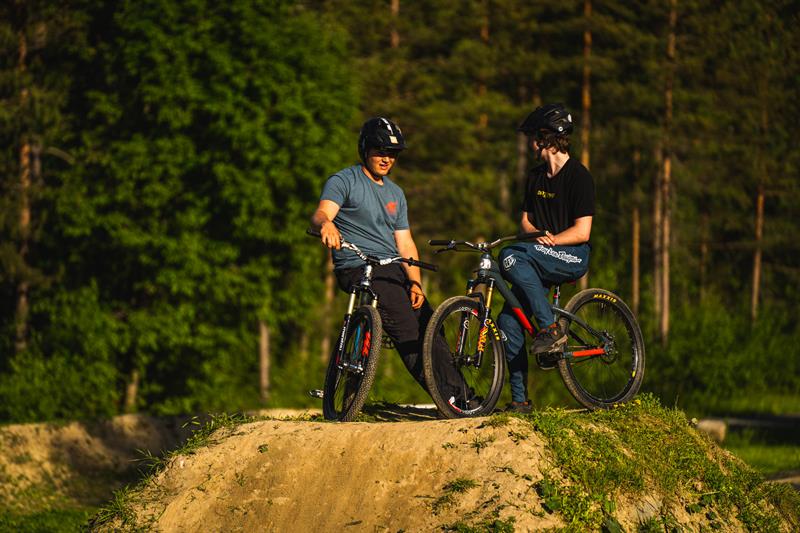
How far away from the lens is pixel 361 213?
30.9 feet

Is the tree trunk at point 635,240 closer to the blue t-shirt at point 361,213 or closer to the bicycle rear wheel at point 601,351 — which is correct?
the bicycle rear wheel at point 601,351

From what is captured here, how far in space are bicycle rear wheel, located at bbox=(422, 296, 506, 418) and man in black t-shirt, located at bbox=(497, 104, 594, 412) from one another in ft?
0.86

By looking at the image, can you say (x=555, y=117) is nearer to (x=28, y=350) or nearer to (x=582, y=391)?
(x=582, y=391)

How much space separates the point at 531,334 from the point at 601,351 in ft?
2.35

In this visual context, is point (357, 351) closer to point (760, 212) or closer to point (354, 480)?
point (354, 480)

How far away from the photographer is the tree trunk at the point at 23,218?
31.9 m

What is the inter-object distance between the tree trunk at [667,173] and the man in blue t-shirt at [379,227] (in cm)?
2593

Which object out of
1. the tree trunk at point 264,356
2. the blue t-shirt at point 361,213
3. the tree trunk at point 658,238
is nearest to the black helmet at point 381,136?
the blue t-shirt at point 361,213

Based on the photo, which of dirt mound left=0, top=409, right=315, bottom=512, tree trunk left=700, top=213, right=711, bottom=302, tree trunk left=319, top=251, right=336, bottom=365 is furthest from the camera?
tree trunk left=700, top=213, right=711, bottom=302

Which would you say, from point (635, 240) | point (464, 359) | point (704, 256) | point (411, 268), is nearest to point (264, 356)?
point (635, 240)

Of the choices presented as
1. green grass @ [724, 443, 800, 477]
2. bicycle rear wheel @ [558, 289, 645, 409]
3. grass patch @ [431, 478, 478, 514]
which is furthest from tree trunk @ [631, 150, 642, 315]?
grass patch @ [431, 478, 478, 514]

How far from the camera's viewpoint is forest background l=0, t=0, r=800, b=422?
31.9 m

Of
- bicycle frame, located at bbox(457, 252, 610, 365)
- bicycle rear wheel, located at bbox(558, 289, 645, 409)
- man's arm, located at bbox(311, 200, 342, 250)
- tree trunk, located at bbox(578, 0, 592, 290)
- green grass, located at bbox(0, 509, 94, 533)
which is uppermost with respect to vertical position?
tree trunk, located at bbox(578, 0, 592, 290)

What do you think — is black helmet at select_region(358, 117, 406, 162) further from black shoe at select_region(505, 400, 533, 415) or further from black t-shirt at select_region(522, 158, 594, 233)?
black shoe at select_region(505, 400, 533, 415)
